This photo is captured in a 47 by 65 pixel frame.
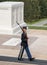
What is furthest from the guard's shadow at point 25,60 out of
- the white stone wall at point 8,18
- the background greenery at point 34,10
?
the background greenery at point 34,10

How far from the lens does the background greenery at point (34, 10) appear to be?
24.2 meters

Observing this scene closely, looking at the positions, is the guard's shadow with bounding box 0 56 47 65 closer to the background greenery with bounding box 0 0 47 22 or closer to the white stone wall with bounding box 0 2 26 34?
the white stone wall with bounding box 0 2 26 34

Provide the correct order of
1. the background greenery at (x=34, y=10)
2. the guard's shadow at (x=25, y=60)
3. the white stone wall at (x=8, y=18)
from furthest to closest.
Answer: the background greenery at (x=34, y=10)
the white stone wall at (x=8, y=18)
the guard's shadow at (x=25, y=60)

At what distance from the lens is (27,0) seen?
77.8 feet

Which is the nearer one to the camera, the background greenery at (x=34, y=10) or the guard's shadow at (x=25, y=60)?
the guard's shadow at (x=25, y=60)

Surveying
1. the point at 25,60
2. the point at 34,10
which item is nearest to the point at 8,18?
the point at 25,60

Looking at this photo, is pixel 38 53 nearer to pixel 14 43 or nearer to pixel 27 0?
pixel 14 43

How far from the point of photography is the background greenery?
24.2 meters

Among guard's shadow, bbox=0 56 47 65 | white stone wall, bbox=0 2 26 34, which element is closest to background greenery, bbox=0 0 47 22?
white stone wall, bbox=0 2 26 34

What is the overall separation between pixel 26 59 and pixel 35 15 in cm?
1447

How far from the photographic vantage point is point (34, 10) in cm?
2491

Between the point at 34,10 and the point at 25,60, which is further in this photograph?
the point at 34,10

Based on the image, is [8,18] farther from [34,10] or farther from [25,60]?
[34,10]

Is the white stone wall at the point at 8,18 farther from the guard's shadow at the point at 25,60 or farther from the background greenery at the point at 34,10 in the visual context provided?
the background greenery at the point at 34,10
